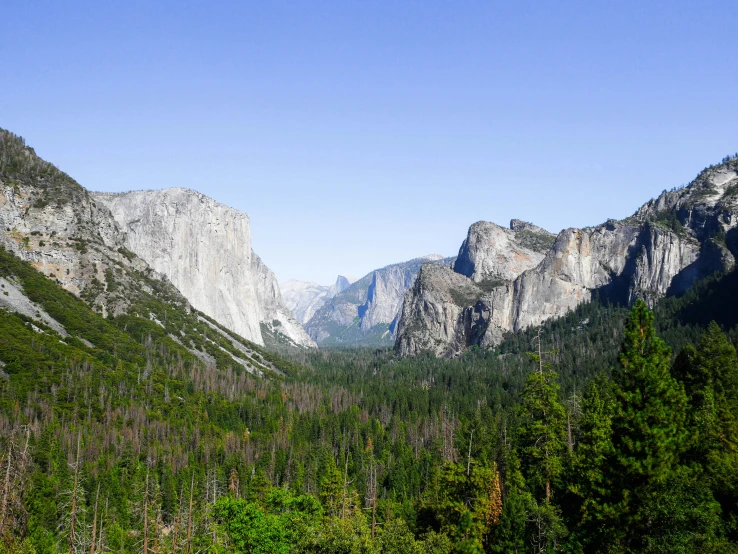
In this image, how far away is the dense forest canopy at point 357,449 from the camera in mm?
34094

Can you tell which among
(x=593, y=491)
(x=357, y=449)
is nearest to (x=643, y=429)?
(x=593, y=491)

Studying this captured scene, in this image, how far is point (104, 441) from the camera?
11012 cm

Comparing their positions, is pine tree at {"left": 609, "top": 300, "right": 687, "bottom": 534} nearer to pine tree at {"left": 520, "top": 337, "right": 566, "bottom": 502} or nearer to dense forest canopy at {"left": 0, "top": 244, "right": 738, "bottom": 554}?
dense forest canopy at {"left": 0, "top": 244, "right": 738, "bottom": 554}

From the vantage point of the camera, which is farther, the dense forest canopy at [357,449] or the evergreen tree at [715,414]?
the evergreen tree at [715,414]

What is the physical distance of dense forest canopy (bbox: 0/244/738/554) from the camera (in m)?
34.1

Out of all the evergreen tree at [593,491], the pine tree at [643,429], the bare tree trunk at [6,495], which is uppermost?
the pine tree at [643,429]

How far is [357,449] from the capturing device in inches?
4424

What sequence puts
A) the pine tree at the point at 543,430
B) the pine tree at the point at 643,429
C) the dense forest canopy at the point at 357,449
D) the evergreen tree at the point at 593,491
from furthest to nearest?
the pine tree at the point at 543,430, the dense forest canopy at the point at 357,449, the evergreen tree at the point at 593,491, the pine tree at the point at 643,429

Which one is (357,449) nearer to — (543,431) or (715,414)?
(543,431)

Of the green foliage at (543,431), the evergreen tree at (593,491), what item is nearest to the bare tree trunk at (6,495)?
the green foliage at (543,431)

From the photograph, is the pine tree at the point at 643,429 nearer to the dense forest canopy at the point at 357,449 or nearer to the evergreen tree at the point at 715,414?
the dense forest canopy at the point at 357,449

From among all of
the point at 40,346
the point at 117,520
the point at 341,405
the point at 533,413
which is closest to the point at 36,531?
the point at 117,520

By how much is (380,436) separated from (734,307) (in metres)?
121

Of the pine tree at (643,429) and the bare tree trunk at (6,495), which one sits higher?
the pine tree at (643,429)
